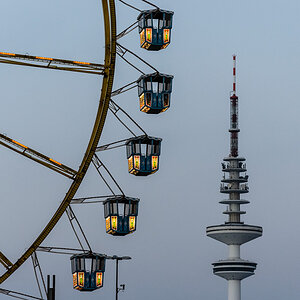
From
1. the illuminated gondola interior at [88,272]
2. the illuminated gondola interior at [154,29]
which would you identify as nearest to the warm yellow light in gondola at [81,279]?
the illuminated gondola interior at [88,272]

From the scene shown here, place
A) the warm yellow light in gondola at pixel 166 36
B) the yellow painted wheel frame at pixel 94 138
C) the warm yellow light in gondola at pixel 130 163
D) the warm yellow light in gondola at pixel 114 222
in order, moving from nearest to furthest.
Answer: the yellow painted wheel frame at pixel 94 138 < the warm yellow light in gondola at pixel 114 222 < the warm yellow light in gondola at pixel 130 163 < the warm yellow light in gondola at pixel 166 36

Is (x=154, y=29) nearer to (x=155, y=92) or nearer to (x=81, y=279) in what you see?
(x=155, y=92)

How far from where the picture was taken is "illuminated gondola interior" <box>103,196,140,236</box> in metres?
60.0

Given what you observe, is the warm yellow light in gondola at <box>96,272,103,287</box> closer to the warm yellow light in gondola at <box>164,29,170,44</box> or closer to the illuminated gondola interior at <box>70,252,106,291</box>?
the illuminated gondola interior at <box>70,252,106,291</box>

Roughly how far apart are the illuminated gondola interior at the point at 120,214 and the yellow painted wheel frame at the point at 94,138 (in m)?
3.29

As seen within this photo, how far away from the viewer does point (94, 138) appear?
56.9 meters

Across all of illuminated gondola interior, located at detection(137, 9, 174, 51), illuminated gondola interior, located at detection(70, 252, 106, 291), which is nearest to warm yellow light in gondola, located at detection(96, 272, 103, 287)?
illuminated gondola interior, located at detection(70, 252, 106, 291)

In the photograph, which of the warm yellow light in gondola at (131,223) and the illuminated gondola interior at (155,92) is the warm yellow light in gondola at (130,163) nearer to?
the illuminated gondola interior at (155,92)

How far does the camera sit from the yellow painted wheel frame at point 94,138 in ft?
186

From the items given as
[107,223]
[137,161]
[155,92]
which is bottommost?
[107,223]

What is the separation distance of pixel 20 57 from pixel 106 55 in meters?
4.70

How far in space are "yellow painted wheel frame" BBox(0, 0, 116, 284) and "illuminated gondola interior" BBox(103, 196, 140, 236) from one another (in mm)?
3290

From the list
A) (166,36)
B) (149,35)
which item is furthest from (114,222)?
(166,36)

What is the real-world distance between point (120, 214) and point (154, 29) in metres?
10.1
